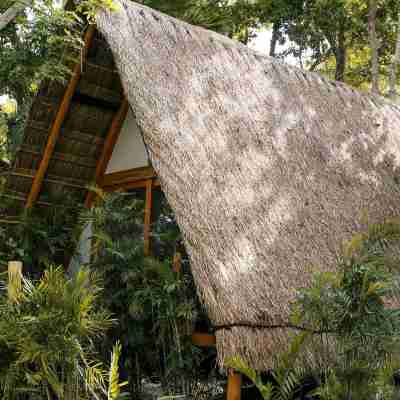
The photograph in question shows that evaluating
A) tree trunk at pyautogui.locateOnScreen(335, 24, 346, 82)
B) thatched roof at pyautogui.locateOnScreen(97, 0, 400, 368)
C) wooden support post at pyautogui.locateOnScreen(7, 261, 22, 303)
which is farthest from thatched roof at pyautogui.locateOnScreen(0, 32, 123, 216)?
tree trunk at pyautogui.locateOnScreen(335, 24, 346, 82)

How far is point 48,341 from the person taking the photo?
3178mm

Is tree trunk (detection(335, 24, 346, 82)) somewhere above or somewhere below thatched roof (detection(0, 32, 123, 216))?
above

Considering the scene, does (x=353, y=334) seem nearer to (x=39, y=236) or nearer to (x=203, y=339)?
(x=203, y=339)

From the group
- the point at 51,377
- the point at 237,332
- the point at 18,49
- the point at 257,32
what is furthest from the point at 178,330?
the point at 257,32

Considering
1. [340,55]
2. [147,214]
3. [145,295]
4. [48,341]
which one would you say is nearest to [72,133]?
[147,214]

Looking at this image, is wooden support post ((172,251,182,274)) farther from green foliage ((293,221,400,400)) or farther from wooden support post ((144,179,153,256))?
green foliage ((293,221,400,400))

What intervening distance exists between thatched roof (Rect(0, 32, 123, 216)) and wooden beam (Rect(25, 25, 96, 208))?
4 centimetres

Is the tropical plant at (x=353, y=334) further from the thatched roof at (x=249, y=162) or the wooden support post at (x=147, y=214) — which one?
the wooden support post at (x=147, y=214)

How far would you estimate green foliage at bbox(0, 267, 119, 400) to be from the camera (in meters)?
3.18

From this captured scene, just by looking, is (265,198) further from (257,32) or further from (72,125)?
(257,32)

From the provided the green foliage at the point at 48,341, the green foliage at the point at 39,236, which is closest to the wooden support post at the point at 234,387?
the green foliage at the point at 48,341

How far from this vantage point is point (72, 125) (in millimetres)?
5742

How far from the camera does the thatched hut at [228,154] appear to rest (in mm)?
3807

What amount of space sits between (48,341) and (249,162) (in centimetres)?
222
